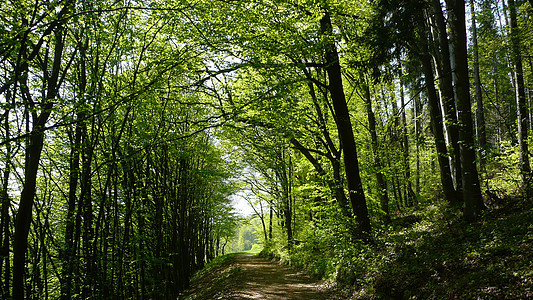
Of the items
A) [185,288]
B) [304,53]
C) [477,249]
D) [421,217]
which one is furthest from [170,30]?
[185,288]

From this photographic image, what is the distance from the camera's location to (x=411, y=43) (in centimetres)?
917

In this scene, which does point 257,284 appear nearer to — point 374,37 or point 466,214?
point 466,214

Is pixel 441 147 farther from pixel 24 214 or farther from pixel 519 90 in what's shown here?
pixel 24 214

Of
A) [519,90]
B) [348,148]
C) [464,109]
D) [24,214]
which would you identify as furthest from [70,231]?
[519,90]

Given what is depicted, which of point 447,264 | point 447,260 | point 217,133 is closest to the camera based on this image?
point 447,264

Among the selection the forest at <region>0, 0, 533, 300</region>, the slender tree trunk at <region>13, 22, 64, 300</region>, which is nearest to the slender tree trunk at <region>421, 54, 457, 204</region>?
the forest at <region>0, 0, 533, 300</region>

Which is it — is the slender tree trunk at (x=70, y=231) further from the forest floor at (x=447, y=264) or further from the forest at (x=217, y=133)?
the forest floor at (x=447, y=264)

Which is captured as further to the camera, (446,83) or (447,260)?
(446,83)

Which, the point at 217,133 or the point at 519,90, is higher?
the point at 519,90

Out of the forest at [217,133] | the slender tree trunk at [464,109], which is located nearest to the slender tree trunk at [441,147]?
the forest at [217,133]

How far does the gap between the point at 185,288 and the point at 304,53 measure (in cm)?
1161

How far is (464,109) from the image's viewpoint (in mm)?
6055

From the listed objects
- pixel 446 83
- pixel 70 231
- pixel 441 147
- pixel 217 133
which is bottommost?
pixel 70 231

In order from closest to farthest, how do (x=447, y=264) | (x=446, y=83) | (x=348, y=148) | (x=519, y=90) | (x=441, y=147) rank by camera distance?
(x=447, y=264) → (x=446, y=83) → (x=348, y=148) → (x=441, y=147) → (x=519, y=90)
